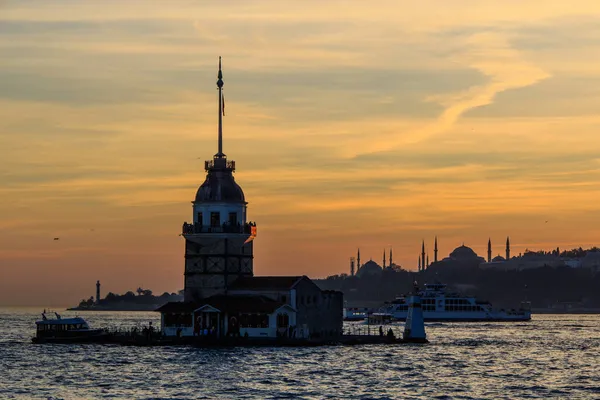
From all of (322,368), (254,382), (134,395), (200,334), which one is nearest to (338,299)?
(200,334)

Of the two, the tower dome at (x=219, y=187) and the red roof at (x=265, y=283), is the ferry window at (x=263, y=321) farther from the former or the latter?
the tower dome at (x=219, y=187)

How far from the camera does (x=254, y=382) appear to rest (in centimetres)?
7744

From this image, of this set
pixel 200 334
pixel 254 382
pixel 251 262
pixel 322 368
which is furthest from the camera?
pixel 251 262

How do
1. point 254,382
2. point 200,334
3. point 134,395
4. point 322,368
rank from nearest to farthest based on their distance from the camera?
point 134,395 < point 254,382 < point 322,368 < point 200,334

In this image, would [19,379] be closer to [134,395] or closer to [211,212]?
[134,395]

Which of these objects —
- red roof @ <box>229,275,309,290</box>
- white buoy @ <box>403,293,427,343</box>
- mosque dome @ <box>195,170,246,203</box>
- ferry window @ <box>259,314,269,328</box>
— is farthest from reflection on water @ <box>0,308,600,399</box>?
mosque dome @ <box>195,170,246,203</box>

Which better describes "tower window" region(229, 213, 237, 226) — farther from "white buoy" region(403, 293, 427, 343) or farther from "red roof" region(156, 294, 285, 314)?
"white buoy" region(403, 293, 427, 343)

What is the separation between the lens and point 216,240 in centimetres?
11081

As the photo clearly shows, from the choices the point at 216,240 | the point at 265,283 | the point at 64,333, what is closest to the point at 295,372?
the point at 265,283

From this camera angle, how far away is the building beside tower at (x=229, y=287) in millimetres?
106375

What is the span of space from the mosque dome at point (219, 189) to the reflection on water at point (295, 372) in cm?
1455

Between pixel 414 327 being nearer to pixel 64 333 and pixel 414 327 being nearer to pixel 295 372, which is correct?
pixel 295 372

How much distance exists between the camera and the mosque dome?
11219 cm

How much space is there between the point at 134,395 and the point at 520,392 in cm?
2332
